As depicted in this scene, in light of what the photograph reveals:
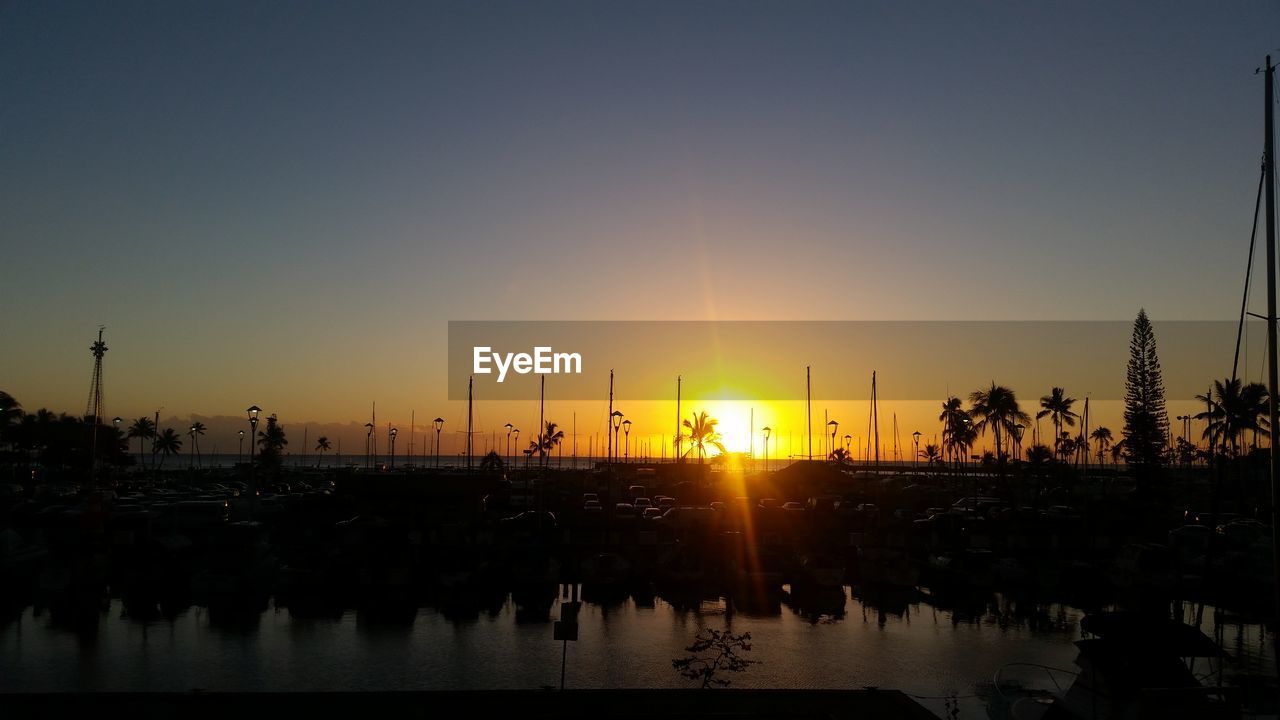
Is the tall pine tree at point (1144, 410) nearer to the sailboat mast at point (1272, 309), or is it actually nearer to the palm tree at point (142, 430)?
the sailboat mast at point (1272, 309)

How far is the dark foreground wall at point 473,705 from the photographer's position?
17.8 m

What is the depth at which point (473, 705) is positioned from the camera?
60.7 ft

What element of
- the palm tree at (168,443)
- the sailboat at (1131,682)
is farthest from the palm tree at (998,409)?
the palm tree at (168,443)

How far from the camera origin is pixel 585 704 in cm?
1839

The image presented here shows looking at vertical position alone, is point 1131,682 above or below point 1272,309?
below

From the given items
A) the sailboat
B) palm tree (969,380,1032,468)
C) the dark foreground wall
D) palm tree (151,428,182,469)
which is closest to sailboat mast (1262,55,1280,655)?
the sailboat

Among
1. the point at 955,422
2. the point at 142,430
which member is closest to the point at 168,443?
the point at 142,430

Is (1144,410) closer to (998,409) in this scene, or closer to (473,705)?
(998,409)

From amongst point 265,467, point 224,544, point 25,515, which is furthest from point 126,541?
point 265,467

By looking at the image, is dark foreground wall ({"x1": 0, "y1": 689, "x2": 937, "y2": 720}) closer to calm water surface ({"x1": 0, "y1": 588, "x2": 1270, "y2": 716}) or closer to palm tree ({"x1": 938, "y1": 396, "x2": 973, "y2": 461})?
calm water surface ({"x1": 0, "y1": 588, "x2": 1270, "y2": 716})

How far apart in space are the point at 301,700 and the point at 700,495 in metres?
58.8

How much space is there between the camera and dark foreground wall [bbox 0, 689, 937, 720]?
58.4 feet

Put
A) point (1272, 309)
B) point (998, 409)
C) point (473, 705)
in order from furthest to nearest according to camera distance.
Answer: point (998, 409) → point (1272, 309) → point (473, 705)

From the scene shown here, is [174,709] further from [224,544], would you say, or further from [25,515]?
[25,515]
